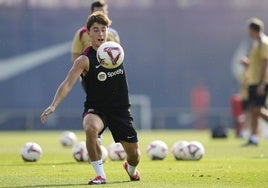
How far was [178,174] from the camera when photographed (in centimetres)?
1121

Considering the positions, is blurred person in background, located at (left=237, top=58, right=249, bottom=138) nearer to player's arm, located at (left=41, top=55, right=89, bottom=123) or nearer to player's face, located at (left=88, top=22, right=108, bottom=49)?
player's face, located at (left=88, top=22, right=108, bottom=49)

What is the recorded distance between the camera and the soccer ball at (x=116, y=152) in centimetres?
1376

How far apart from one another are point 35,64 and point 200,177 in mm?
20649

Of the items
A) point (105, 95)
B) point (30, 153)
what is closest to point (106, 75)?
point (105, 95)

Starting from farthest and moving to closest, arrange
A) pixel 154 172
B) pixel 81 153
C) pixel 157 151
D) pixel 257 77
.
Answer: pixel 257 77 → pixel 157 151 → pixel 81 153 → pixel 154 172

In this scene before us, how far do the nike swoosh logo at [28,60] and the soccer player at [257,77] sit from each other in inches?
489

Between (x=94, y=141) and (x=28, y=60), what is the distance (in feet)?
69.1

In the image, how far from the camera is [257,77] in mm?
19047

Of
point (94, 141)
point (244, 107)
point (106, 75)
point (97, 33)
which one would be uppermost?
point (97, 33)

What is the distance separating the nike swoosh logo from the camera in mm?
30469

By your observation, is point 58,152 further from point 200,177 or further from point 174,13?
point 174,13

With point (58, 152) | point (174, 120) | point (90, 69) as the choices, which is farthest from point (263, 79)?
point (174, 120)

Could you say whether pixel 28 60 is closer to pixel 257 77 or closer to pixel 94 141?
pixel 257 77

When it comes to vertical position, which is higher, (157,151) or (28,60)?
(157,151)
